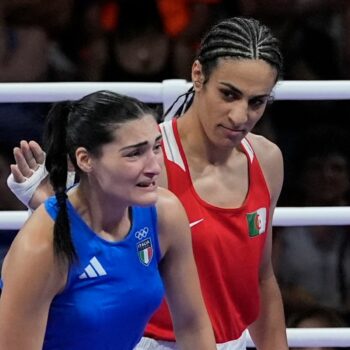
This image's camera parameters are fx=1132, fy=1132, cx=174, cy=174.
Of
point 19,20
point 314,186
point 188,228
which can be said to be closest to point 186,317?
point 188,228

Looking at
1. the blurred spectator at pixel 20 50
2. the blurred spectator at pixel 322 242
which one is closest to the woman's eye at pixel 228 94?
the blurred spectator at pixel 322 242

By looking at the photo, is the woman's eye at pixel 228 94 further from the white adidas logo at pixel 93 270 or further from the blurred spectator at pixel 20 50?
the blurred spectator at pixel 20 50

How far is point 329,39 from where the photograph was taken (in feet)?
12.0

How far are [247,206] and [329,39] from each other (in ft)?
4.91

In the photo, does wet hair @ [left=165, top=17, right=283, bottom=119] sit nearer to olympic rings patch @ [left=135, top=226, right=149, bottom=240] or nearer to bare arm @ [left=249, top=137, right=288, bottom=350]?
bare arm @ [left=249, top=137, right=288, bottom=350]

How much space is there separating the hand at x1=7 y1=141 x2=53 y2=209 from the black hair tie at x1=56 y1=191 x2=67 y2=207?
→ 334 millimetres

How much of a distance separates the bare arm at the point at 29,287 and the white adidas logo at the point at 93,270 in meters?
0.05

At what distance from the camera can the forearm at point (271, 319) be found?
247 centimetres

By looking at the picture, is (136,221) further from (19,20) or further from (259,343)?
(19,20)

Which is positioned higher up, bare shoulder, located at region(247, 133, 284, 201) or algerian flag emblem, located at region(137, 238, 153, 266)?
bare shoulder, located at region(247, 133, 284, 201)

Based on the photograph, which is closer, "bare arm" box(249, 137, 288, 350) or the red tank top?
the red tank top

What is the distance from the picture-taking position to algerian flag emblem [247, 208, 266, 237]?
2.29 m

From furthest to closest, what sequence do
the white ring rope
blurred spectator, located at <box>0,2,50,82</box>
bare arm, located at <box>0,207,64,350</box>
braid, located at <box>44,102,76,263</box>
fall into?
1. blurred spectator, located at <box>0,2,50,82</box>
2. the white ring rope
3. braid, located at <box>44,102,76,263</box>
4. bare arm, located at <box>0,207,64,350</box>

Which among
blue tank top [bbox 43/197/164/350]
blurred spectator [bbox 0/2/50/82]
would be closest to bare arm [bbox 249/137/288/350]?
blue tank top [bbox 43/197/164/350]
